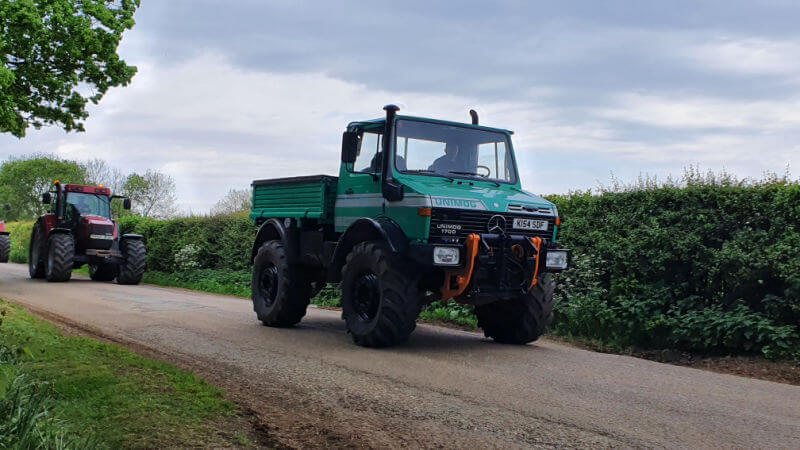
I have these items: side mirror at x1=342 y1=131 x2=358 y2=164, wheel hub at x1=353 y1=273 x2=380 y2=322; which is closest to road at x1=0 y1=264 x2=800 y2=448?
wheel hub at x1=353 y1=273 x2=380 y2=322

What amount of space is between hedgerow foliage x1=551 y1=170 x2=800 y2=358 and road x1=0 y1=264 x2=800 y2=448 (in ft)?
3.87

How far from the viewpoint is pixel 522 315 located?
9.52 metres

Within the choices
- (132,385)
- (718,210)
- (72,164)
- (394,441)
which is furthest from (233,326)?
(72,164)

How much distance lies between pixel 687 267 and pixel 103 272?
1709 centimetres

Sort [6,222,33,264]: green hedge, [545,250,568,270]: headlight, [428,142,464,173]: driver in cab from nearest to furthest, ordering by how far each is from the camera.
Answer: [545,250,568,270]: headlight < [428,142,464,173]: driver in cab < [6,222,33,264]: green hedge

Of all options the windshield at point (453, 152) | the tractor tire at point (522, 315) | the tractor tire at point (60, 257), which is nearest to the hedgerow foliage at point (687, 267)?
the tractor tire at point (522, 315)

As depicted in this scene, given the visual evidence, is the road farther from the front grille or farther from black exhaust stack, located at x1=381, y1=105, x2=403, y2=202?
black exhaust stack, located at x1=381, y1=105, x2=403, y2=202

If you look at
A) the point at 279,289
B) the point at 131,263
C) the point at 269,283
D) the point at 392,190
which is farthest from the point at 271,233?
the point at 131,263

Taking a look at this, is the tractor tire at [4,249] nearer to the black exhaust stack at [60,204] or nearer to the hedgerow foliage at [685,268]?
the black exhaust stack at [60,204]

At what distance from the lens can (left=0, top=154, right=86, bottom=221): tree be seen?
67.7 m

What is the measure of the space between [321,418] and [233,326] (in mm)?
5681

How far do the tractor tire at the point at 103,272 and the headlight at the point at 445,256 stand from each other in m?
15.5

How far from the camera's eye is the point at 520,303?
31.1 feet

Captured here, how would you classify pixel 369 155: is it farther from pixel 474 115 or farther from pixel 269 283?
pixel 269 283
